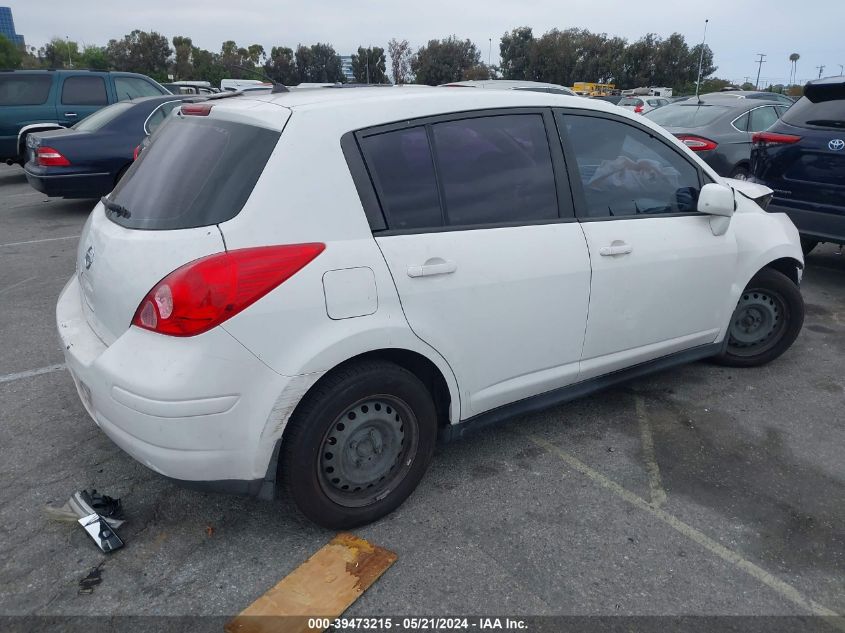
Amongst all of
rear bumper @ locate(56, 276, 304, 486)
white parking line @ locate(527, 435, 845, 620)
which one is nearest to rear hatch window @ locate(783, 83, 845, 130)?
white parking line @ locate(527, 435, 845, 620)

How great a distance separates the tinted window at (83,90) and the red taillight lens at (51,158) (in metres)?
3.80

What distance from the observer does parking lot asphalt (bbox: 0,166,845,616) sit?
94.0 inches

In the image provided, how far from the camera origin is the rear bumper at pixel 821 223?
18.0 ft

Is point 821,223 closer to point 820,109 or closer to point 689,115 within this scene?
point 820,109

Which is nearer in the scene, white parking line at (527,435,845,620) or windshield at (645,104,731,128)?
white parking line at (527,435,845,620)

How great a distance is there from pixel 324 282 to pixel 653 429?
2123mm

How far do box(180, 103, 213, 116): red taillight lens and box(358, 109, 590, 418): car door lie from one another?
2.44 feet

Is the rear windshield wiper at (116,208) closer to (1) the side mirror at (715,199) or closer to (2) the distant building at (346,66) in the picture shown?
(1) the side mirror at (715,199)

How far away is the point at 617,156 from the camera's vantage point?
11.2ft

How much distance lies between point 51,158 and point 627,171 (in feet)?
25.5

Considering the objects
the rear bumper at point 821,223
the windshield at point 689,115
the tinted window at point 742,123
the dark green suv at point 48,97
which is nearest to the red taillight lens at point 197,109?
the rear bumper at point 821,223

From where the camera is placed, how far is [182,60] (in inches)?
2712

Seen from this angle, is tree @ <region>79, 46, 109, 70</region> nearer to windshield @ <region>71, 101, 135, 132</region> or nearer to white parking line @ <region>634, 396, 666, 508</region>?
windshield @ <region>71, 101, 135, 132</region>

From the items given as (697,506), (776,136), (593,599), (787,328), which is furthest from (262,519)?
(776,136)
